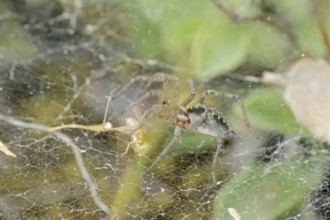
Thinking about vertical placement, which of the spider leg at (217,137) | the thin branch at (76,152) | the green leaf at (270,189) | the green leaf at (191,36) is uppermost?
the green leaf at (191,36)

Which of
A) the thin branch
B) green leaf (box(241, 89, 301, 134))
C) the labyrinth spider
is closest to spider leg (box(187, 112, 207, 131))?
the labyrinth spider

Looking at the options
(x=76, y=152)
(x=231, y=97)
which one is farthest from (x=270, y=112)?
(x=76, y=152)

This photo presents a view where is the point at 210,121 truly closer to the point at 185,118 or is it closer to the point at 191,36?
the point at 185,118

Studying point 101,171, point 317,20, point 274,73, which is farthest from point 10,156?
point 317,20

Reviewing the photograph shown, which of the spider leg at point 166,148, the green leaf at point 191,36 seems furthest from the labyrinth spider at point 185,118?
the green leaf at point 191,36

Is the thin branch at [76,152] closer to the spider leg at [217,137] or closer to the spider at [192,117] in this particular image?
the spider at [192,117]

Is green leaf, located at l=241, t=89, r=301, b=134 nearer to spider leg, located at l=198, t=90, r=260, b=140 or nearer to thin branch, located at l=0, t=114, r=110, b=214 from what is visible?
spider leg, located at l=198, t=90, r=260, b=140
